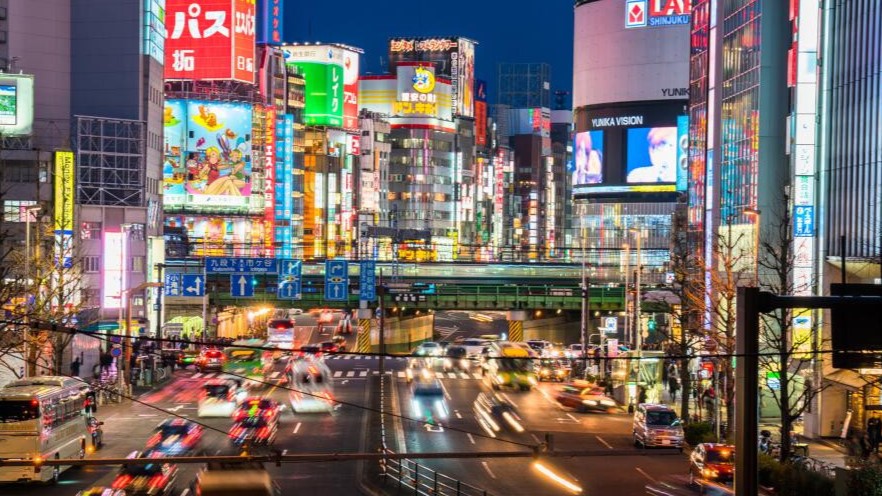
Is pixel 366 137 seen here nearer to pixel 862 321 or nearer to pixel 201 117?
pixel 201 117

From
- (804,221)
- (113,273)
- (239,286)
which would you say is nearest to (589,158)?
(239,286)

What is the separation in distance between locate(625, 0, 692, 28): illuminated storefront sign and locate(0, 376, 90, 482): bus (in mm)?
111798

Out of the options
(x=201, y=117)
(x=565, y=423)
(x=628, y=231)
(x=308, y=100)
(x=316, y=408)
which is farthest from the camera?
(x=308, y=100)

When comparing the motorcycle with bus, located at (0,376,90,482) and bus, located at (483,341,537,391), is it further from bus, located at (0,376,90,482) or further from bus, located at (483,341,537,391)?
bus, located at (483,341,537,391)

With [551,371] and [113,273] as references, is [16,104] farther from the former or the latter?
[551,371]

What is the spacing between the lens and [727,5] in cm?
6762

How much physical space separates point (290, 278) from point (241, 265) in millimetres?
3202

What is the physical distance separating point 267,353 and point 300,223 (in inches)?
2719

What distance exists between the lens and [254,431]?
1618 inches

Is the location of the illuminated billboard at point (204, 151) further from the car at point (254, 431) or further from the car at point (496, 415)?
the car at point (254, 431)

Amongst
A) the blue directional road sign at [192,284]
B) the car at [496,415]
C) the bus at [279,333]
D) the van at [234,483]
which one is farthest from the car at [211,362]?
the van at [234,483]

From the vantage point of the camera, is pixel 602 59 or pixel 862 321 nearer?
pixel 862 321

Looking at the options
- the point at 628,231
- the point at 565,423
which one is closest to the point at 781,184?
the point at 565,423

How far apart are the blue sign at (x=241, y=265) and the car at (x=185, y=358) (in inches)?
228
